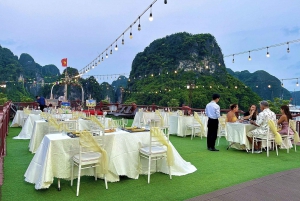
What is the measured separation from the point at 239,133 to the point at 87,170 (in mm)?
4077

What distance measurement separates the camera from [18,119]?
34.8ft

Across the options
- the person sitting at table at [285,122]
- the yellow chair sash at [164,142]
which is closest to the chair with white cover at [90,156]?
the yellow chair sash at [164,142]

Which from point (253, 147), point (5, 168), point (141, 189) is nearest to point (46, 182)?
point (141, 189)

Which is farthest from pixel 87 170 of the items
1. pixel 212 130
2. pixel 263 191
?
pixel 212 130

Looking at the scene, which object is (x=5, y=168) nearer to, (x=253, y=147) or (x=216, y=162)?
(x=216, y=162)

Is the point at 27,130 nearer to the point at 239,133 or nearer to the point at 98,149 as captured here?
the point at 98,149

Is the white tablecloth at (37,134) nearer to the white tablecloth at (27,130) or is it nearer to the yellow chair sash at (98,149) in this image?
the white tablecloth at (27,130)

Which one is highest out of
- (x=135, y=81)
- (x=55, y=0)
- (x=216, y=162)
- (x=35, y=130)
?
(x=55, y=0)

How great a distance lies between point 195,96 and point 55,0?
85.7 ft

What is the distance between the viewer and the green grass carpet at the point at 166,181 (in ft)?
10.7

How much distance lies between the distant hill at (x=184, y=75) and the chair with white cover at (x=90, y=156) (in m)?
34.7

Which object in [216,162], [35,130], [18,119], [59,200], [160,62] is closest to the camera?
[59,200]

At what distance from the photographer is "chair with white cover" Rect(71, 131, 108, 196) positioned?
3.32 m

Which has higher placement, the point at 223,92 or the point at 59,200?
the point at 223,92
